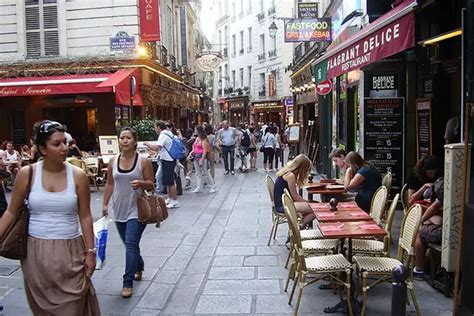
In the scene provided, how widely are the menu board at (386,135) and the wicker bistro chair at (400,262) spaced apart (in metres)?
4.93

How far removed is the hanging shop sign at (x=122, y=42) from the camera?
1775 centimetres

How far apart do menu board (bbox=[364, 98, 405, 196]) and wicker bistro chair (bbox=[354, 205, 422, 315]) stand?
493 centimetres

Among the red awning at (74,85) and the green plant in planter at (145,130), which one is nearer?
the green plant in planter at (145,130)

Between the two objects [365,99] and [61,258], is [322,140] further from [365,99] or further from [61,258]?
[61,258]

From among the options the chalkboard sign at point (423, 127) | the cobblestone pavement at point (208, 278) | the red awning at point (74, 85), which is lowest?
the cobblestone pavement at point (208, 278)

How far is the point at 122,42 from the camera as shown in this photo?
17750 mm

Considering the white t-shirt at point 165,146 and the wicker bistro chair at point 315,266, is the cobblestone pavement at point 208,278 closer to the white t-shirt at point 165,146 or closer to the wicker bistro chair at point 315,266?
the wicker bistro chair at point 315,266

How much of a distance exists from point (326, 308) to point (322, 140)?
478 inches

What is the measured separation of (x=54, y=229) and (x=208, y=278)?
2.85 m

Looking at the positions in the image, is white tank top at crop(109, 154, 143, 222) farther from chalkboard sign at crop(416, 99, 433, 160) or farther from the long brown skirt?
chalkboard sign at crop(416, 99, 433, 160)

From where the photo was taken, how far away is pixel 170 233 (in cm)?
855

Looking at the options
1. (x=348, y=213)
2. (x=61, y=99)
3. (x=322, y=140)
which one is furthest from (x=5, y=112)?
(x=348, y=213)

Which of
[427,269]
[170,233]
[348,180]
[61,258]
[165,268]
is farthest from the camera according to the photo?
[170,233]

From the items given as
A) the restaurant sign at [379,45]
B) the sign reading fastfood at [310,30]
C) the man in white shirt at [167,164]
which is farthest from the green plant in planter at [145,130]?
the restaurant sign at [379,45]
